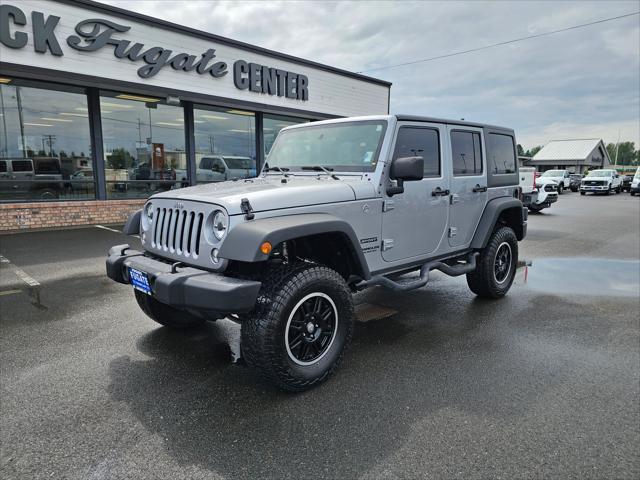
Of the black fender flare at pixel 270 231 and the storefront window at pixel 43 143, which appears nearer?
the black fender flare at pixel 270 231

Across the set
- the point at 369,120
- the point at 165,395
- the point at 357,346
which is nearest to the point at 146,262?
the point at 165,395

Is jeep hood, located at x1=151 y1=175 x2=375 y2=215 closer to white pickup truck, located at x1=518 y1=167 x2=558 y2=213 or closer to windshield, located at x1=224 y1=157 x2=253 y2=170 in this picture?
windshield, located at x1=224 y1=157 x2=253 y2=170

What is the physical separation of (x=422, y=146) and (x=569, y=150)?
70538mm

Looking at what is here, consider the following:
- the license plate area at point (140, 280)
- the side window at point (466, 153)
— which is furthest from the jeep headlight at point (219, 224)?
the side window at point (466, 153)

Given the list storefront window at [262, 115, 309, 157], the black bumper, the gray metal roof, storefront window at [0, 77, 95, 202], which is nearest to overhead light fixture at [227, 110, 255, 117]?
storefront window at [262, 115, 309, 157]

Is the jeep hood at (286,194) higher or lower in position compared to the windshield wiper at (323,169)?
lower

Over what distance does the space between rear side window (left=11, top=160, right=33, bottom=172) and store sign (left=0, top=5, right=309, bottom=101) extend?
262cm

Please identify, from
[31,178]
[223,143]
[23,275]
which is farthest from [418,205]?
[223,143]

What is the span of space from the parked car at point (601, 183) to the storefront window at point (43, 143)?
3115 cm

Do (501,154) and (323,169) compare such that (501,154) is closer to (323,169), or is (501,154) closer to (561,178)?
(323,169)

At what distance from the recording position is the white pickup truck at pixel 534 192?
13.4 meters

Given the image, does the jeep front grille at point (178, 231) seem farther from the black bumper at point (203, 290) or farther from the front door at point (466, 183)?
the front door at point (466, 183)

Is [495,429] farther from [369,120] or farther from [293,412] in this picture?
[369,120]

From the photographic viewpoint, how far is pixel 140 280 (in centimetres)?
301
